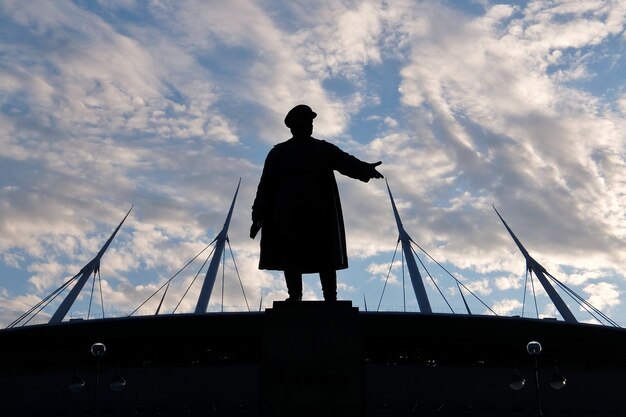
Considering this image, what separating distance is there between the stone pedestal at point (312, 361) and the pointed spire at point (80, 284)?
48.0m

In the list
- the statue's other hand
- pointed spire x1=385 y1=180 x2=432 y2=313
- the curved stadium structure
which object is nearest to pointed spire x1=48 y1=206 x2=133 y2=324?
the curved stadium structure

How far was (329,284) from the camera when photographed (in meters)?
8.40

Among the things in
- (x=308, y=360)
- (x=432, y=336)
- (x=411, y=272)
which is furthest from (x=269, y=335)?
(x=411, y=272)

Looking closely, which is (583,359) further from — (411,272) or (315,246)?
(315,246)

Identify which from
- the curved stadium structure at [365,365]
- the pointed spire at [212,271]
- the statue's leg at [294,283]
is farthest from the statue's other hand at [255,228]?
the pointed spire at [212,271]

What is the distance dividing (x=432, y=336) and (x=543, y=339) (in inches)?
246

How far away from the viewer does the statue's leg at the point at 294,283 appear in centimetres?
837

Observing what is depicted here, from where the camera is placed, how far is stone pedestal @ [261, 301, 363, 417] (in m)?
7.45

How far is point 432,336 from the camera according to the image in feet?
143

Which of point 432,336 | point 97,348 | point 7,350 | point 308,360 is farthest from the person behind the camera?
point 7,350

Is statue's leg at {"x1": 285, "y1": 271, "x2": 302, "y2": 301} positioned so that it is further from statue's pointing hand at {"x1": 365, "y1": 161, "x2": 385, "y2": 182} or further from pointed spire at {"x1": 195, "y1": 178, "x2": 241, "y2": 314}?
pointed spire at {"x1": 195, "y1": 178, "x2": 241, "y2": 314}

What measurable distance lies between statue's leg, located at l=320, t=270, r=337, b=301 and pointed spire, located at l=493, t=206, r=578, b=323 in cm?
4608

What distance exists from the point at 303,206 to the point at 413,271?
51500 millimetres

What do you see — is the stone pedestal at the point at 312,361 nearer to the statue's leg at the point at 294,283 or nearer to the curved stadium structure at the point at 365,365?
the statue's leg at the point at 294,283
